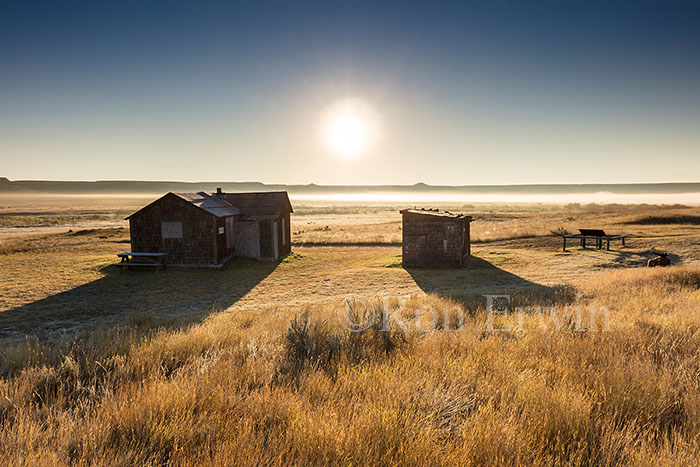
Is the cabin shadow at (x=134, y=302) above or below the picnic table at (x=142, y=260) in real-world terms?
below

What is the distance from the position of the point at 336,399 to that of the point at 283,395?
0.53 m

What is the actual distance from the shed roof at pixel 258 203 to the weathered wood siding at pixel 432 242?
28.6 feet

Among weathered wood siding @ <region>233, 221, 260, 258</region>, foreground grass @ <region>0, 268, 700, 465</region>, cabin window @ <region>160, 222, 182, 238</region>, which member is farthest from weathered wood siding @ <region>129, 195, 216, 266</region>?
foreground grass @ <region>0, 268, 700, 465</region>

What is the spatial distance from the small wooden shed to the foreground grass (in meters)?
15.0

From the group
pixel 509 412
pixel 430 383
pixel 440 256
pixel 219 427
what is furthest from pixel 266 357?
pixel 440 256

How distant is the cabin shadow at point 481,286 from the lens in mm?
10531

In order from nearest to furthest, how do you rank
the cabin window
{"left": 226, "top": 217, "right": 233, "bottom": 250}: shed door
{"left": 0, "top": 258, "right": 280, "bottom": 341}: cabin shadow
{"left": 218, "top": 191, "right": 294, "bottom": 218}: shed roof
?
{"left": 0, "top": 258, "right": 280, "bottom": 341}: cabin shadow → the cabin window → {"left": 226, "top": 217, "right": 233, "bottom": 250}: shed door → {"left": 218, "top": 191, "right": 294, "bottom": 218}: shed roof

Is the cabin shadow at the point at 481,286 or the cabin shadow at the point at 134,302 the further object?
the cabin shadow at the point at 481,286

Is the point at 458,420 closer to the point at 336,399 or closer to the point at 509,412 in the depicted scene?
the point at 509,412

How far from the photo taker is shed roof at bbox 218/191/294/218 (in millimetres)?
24141

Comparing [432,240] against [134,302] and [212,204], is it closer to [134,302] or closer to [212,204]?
[212,204]

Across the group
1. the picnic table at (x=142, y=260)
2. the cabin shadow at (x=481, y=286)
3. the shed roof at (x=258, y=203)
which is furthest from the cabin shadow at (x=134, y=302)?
the cabin shadow at (x=481, y=286)

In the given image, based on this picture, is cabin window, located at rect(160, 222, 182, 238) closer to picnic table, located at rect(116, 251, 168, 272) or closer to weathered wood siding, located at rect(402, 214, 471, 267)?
picnic table, located at rect(116, 251, 168, 272)

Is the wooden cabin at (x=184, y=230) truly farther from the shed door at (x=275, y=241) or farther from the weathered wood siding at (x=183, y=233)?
the shed door at (x=275, y=241)
